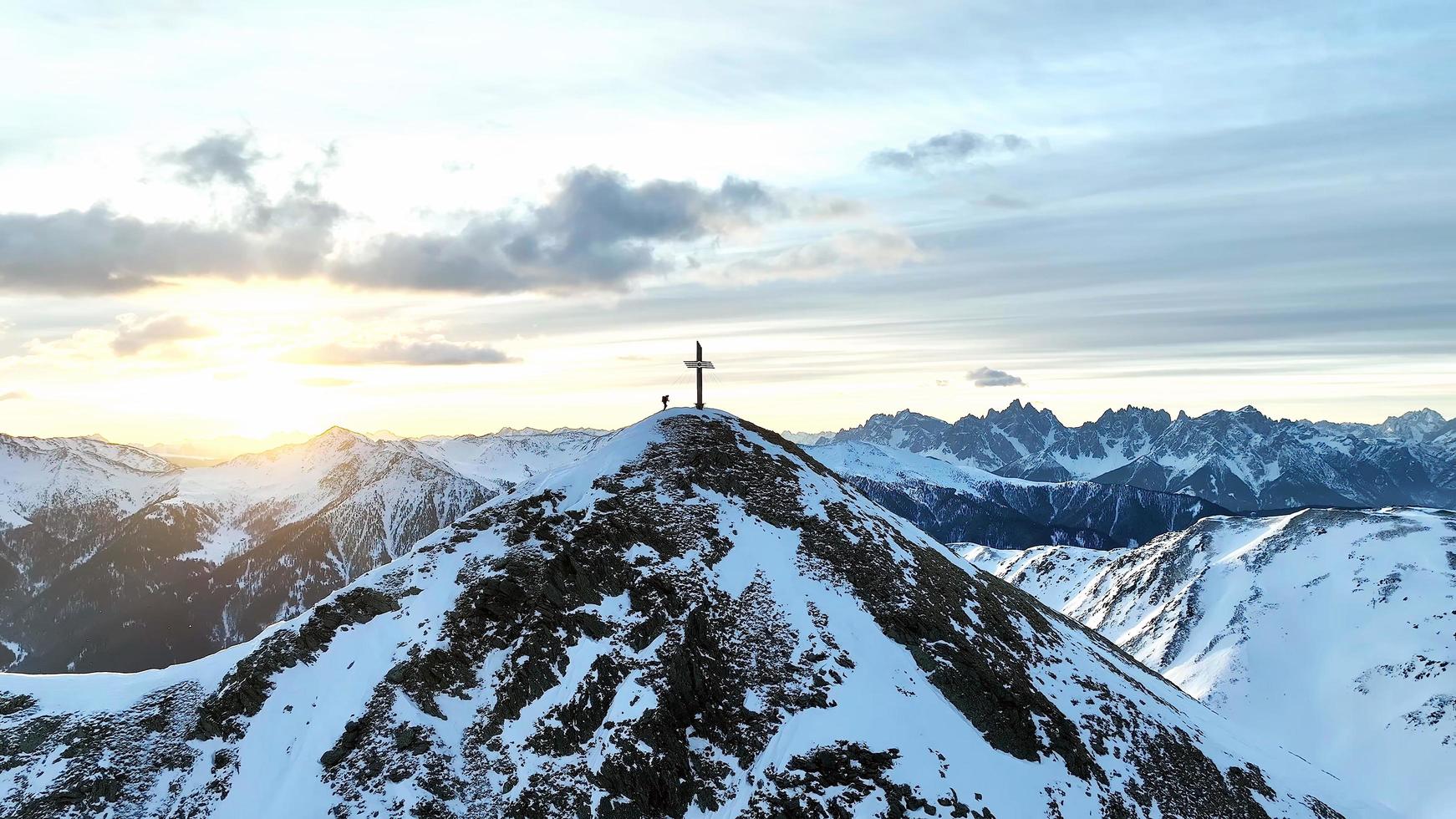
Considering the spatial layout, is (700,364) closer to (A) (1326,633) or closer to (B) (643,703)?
(B) (643,703)

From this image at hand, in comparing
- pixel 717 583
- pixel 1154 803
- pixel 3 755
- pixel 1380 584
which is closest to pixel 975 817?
pixel 1154 803

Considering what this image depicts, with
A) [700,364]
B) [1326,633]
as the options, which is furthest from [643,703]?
[1326,633]

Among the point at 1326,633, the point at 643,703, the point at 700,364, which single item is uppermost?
the point at 700,364

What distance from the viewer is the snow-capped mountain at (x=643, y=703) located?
129 feet

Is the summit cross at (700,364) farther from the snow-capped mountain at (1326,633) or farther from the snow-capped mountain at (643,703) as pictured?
the snow-capped mountain at (1326,633)

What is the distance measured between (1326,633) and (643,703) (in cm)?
14683

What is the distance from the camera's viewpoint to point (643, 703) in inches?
1672

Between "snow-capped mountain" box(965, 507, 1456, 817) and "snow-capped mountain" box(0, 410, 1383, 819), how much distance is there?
7828 cm

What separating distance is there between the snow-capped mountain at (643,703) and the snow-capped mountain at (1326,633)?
257 ft

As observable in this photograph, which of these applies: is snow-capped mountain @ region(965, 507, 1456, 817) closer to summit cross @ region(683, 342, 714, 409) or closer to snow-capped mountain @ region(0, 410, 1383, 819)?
snow-capped mountain @ region(0, 410, 1383, 819)

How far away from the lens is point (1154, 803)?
1720 inches

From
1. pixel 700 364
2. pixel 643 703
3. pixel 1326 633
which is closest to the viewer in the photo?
pixel 643 703

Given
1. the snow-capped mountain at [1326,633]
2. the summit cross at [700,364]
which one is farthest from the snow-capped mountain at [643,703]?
the snow-capped mountain at [1326,633]

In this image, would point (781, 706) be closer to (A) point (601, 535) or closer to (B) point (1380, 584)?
(A) point (601, 535)
